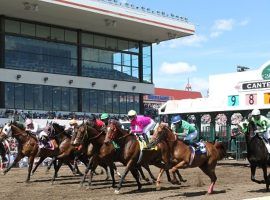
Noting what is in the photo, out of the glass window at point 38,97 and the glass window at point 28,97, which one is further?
the glass window at point 38,97

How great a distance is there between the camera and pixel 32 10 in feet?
136

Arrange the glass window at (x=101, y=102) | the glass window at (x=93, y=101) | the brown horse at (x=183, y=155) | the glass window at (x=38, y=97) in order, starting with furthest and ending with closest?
the glass window at (x=101, y=102)
the glass window at (x=93, y=101)
the glass window at (x=38, y=97)
the brown horse at (x=183, y=155)

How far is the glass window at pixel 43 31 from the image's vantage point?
4494 centimetres

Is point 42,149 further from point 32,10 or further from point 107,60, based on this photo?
point 107,60

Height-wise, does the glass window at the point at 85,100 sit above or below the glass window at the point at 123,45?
below

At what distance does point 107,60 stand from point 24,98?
34.6ft

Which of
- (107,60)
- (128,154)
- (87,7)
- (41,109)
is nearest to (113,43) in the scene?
(107,60)

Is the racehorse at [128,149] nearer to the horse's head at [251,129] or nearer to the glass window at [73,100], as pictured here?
the horse's head at [251,129]

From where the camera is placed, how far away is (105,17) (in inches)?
1817

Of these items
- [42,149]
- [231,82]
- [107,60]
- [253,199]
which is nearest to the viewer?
[253,199]

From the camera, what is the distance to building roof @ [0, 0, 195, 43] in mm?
41688

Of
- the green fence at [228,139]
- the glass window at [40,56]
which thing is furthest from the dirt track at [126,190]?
the glass window at [40,56]

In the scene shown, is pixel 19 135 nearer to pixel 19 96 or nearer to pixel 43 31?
pixel 19 96

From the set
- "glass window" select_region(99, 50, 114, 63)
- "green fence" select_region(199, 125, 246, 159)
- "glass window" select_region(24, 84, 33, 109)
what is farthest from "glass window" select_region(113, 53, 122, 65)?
"green fence" select_region(199, 125, 246, 159)
